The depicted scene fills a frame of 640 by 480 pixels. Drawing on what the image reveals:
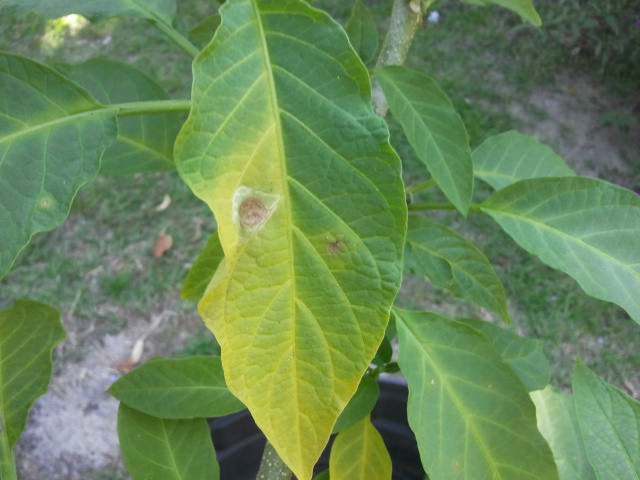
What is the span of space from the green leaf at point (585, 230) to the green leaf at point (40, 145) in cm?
41

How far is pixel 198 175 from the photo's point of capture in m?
0.32

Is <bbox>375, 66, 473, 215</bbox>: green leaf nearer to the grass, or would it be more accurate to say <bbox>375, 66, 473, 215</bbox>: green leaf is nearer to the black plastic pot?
the black plastic pot

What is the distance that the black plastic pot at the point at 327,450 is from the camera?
3.17ft

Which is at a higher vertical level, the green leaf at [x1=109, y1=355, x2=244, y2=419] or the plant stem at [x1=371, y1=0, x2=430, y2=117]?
the plant stem at [x1=371, y1=0, x2=430, y2=117]

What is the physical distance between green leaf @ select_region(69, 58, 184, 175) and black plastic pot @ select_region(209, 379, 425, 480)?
509 mm

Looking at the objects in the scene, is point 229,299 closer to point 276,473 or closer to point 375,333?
point 375,333

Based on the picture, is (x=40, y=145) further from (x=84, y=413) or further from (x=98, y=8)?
(x=84, y=413)

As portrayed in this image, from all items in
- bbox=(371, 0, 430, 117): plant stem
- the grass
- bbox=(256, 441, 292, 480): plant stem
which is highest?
bbox=(371, 0, 430, 117): plant stem

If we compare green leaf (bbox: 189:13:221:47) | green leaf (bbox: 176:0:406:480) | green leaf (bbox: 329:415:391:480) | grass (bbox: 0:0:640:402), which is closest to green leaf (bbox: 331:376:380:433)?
green leaf (bbox: 329:415:391:480)

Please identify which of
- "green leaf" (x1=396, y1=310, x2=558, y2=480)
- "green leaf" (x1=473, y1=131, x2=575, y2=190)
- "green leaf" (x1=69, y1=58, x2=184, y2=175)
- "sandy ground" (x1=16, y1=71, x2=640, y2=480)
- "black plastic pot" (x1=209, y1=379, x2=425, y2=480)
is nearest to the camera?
"green leaf" (x1=396, y1=310, x2=558, y2=480)

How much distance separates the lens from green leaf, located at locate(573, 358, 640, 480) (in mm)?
522

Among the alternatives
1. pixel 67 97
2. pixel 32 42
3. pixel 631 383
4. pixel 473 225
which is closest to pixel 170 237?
pixel 473 225

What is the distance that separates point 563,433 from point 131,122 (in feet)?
2.02

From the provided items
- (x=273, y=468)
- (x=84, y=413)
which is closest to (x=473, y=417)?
(x=273, y=468)
